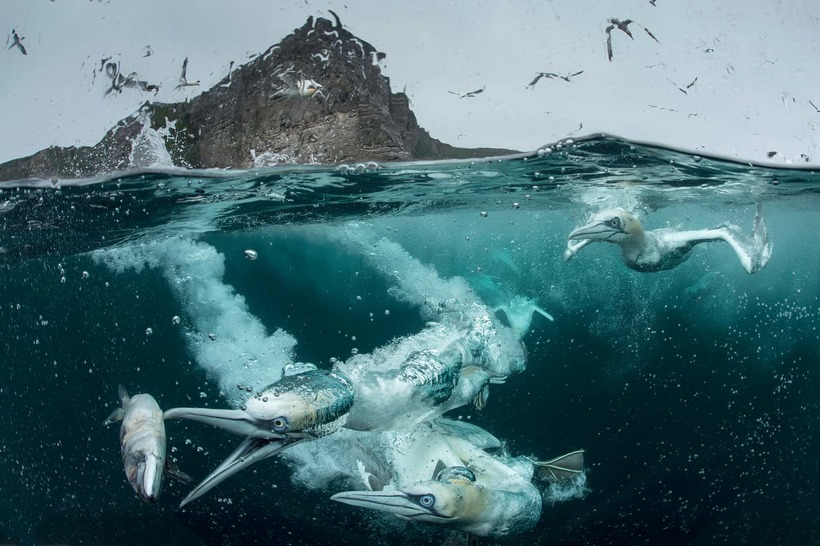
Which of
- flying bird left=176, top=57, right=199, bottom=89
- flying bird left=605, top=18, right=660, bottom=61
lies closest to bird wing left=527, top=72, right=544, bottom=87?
flying bird left=605, top=18, right=660, bottom=61

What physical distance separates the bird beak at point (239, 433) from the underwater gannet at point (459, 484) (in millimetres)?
582

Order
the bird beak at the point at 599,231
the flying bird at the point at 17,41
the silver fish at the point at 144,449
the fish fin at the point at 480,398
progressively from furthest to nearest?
1. the bird beak at the point at 599,231
2. the fish fin at the point at 480,398
3. the flying bird at the point at 17,41
4. the silver fish at the point at 144,449

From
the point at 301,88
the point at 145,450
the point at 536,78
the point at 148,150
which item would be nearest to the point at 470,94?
the point at 536,78

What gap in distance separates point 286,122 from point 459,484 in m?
3.44

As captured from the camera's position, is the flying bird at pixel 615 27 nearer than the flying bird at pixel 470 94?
Yes

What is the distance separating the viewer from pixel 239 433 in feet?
13.1

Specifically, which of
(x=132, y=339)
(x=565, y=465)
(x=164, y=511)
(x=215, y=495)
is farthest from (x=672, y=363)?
(x=132, y=339)

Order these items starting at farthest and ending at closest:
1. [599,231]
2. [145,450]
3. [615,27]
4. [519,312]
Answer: [519,312] → [599,231] → [615,27] → [145,450]

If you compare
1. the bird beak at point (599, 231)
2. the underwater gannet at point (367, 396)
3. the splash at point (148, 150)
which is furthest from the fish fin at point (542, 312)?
the splash at point (148, 150)

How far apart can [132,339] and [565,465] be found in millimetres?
6175

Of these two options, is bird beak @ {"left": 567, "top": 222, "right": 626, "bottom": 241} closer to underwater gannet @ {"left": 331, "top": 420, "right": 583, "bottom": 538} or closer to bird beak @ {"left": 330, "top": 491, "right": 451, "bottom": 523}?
underwater gannet @ {"left": 331, "top": 420, "right": 583, "bottom": 538}

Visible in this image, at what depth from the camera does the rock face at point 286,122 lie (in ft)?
16.7

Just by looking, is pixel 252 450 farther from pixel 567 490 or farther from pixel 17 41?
pixel 567 490

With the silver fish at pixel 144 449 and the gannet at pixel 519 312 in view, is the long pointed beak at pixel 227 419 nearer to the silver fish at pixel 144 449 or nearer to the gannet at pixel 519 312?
the silver fish at pixel 144 449
